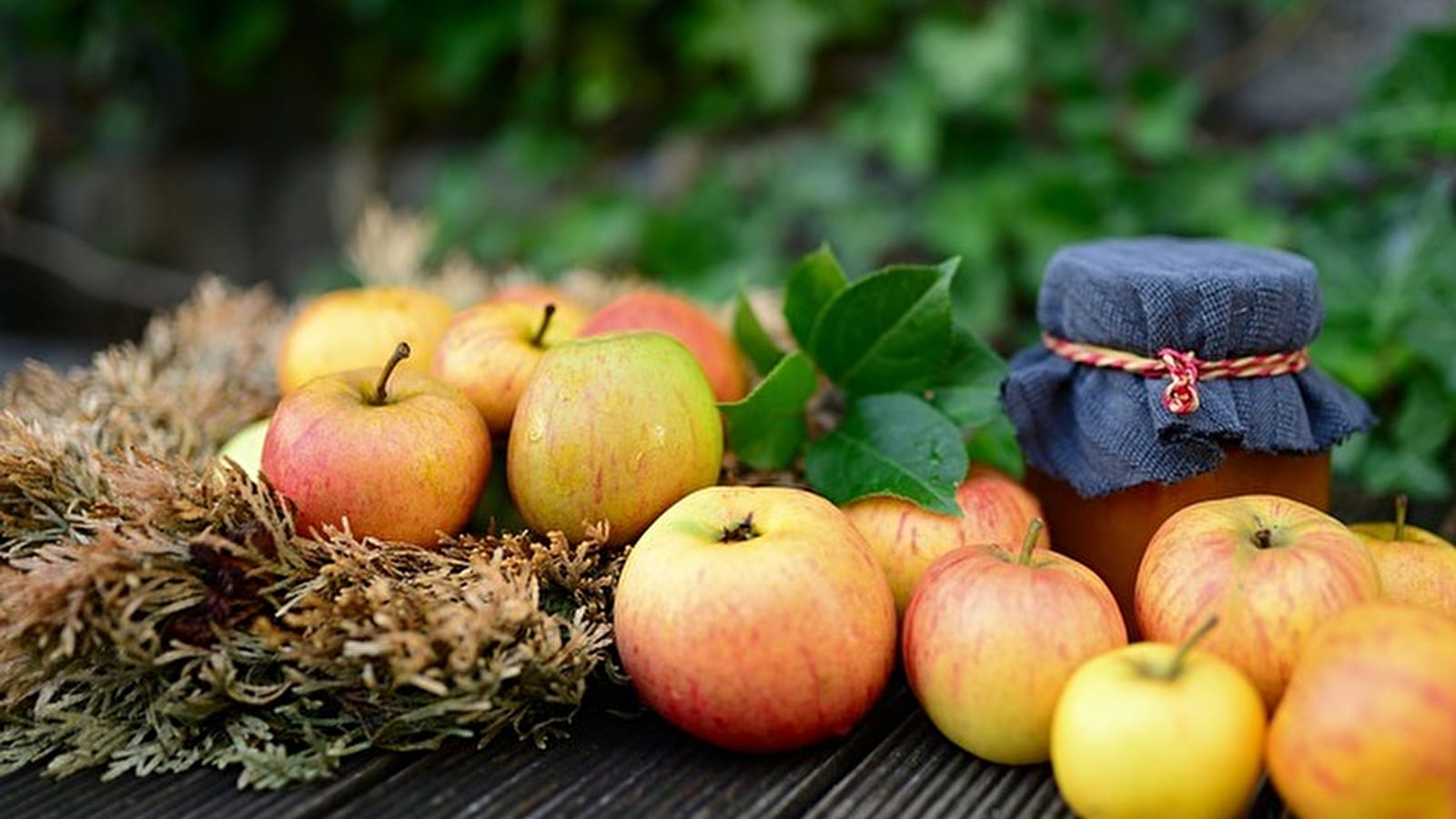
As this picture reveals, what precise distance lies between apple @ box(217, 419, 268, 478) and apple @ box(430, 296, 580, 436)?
0.51 feet

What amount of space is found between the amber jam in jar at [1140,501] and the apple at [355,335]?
0.57 metres

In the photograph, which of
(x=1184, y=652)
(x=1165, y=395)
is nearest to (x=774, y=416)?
(x=1165, y=395)

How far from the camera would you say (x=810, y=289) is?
1104 millimetres

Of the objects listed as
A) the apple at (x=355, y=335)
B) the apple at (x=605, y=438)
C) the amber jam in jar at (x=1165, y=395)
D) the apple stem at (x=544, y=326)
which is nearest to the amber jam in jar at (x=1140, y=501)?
the amber jam in jar at (x=1165, y=395)

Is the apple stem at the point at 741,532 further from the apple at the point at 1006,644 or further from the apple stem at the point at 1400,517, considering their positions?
the apple stem at the point at 1400,517

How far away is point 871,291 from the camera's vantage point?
41.1 inches

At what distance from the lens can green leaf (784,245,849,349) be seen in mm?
1093

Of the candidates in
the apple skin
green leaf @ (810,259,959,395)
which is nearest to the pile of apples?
the apple skin

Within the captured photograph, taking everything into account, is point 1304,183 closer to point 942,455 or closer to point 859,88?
point 859,88

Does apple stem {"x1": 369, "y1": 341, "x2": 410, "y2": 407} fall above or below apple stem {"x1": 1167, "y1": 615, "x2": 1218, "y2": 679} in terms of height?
above

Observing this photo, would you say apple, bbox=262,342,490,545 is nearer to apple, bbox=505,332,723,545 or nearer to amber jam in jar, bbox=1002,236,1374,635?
apple, bbox=505,332,723,545

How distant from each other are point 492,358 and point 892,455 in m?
0.34

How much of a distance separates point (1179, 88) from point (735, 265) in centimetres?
80

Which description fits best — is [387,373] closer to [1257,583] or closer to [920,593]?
[920,593]
